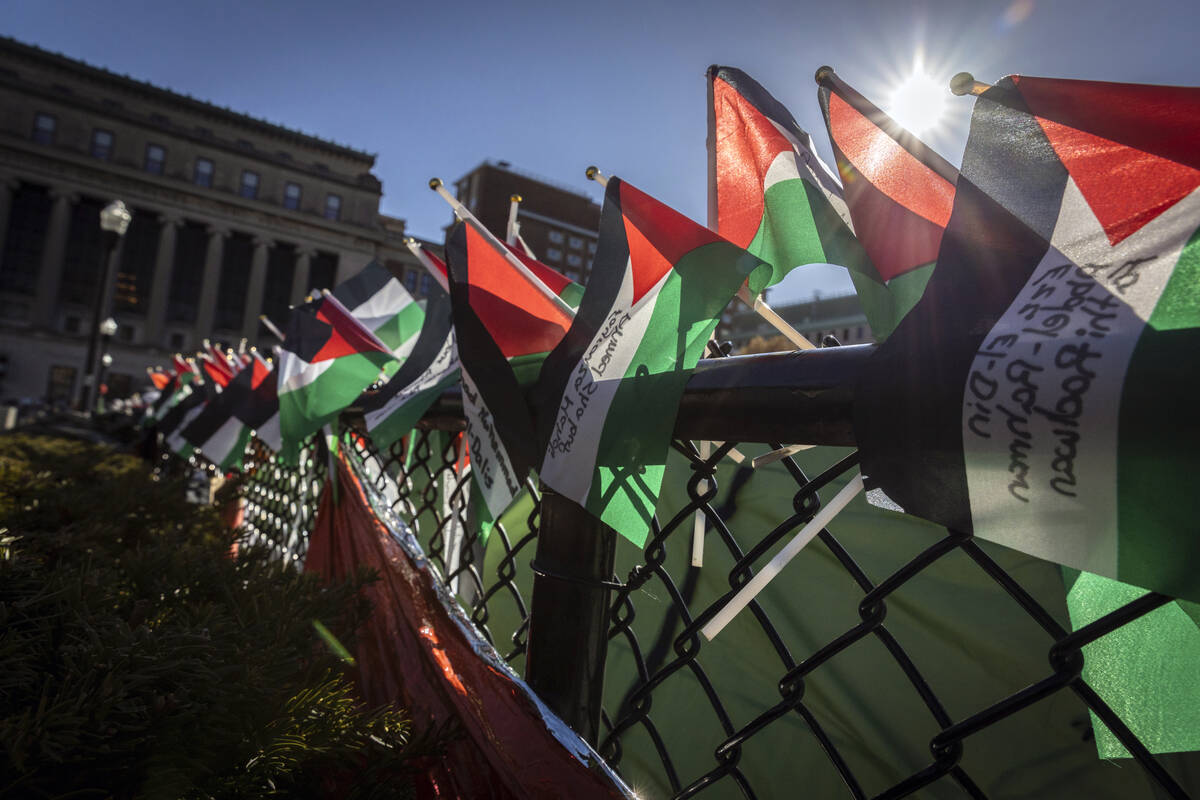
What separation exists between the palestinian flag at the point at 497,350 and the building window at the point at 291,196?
53.8 m

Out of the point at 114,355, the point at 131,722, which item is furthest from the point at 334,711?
the point at 114,355

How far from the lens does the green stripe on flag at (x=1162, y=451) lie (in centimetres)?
50

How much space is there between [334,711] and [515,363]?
72 centimetres

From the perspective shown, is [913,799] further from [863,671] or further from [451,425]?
[451,425]

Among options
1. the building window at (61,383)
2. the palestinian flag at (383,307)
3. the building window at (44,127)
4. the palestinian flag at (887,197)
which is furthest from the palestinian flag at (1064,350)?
the building window at (44,127)

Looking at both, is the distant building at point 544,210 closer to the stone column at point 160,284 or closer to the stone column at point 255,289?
the stone column at point 255,289

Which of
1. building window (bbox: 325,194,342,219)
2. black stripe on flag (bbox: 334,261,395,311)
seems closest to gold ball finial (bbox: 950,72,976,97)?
black stripe on flag (bbox: 334,261,395,311)

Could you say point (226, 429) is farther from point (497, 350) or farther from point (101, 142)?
point (101, 142)

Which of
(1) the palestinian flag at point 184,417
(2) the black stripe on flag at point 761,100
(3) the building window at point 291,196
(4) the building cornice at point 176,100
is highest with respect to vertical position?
(4) the building cornice at point 176,100

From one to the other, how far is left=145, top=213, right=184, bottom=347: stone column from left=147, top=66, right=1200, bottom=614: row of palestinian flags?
51343 millimetres

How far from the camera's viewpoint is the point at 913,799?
1.54 meters

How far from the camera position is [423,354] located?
2396 mm

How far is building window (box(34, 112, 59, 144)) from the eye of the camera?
42.4 m

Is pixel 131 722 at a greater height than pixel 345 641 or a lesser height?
greater
